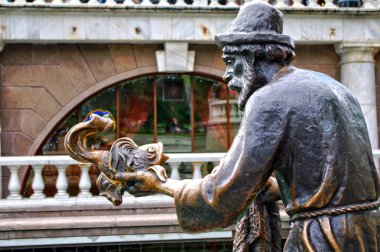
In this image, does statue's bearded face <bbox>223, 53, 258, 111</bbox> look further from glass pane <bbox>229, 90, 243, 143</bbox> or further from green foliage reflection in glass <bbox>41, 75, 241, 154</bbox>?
glass pane <bbox>229, 90, 243, 143</bbox>

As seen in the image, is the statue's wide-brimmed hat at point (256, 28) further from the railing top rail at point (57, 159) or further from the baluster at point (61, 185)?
the baluster at point (61, 185)

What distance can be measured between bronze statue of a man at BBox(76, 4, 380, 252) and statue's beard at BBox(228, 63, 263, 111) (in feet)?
0.25

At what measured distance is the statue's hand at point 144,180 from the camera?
8.07 ft

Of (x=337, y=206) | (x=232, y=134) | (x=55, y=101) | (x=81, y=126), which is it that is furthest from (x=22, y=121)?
(x=337, y=206)

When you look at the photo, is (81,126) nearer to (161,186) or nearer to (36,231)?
(161,186)

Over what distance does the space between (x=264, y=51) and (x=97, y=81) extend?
776 centimetres

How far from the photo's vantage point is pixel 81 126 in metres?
2.54

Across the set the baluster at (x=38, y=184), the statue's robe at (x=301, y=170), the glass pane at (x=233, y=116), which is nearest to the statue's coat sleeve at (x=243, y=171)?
the statue's robe at (x=301, y=170)

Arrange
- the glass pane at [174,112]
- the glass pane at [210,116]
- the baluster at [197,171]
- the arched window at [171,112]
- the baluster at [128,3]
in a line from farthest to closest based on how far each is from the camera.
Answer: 1. the glass pane at [210,116]
2. the glass pane at [174,112]
3. the arched window at [171,112]
4. the baluster at [128,3]
5. the baluster at [197,171]

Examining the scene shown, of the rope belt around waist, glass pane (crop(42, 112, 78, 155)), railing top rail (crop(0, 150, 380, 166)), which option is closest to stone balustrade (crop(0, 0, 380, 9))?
glass pane (crop(42, 112, 78, 155))

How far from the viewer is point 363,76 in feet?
32.8

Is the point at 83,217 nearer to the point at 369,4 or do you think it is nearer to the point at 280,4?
the point at 280,4

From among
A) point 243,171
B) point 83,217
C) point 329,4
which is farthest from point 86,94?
point 243,171

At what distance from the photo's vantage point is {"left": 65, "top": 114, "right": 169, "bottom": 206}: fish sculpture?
251 cm
